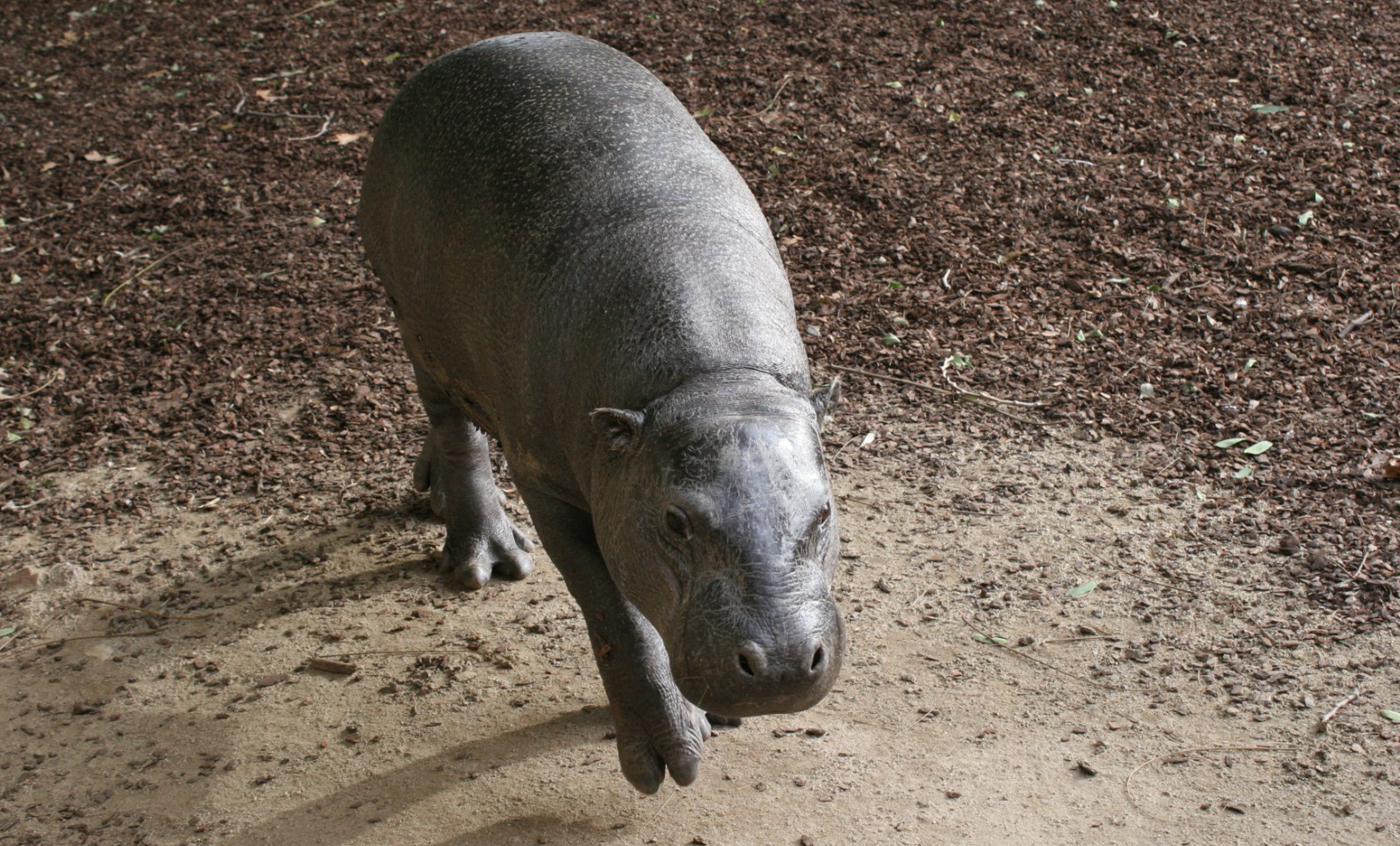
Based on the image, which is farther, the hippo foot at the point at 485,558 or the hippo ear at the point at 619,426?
the hippo foot at the point at 485,558

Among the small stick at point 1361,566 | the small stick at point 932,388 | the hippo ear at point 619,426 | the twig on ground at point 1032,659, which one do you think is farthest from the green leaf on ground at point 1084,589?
the hippo ear at point 619,426

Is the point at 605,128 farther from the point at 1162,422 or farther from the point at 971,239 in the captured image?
the point at 971,239

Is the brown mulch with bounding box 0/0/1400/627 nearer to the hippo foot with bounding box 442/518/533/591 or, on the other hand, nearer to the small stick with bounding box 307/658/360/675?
the hippo foot with bounding box 442/518/533/591

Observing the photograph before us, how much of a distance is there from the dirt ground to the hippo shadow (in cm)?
2

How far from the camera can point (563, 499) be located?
162 inches

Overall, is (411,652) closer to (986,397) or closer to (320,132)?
(986,397)

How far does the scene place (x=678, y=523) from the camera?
3223mm

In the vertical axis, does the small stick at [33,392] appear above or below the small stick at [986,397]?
below

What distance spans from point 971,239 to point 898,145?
1.24 metres

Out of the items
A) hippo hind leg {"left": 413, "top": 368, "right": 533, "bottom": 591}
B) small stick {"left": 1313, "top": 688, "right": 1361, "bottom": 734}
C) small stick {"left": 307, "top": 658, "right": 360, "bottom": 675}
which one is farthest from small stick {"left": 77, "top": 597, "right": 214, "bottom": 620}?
small stick {"left": 1313, "top": 688, "right": 1361, "bottom": 734}

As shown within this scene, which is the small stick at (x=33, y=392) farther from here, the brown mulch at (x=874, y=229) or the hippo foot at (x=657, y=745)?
the hippo foot at (x=657, y=745)

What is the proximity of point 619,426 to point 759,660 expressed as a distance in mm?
770

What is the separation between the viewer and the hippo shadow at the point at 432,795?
4102mm

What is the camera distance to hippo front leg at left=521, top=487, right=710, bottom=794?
12.9ft
